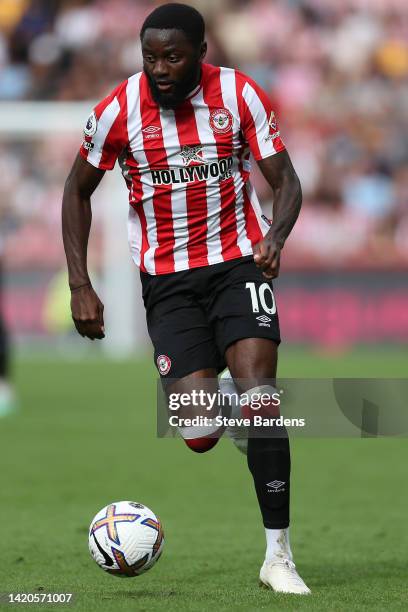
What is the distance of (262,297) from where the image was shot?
509cm

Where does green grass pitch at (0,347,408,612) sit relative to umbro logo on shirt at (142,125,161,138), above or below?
below

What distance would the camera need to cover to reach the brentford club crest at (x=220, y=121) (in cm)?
510

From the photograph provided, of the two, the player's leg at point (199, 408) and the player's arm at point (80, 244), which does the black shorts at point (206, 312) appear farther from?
the player's arm at point (80, 244)

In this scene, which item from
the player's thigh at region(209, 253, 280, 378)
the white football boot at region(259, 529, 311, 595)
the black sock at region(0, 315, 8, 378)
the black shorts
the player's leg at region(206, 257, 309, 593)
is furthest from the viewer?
the black sock at region(0, 315, 8, 378)

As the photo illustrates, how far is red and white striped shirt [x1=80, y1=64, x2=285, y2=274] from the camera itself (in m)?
5.10

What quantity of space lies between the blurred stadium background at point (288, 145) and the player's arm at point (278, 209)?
13.2 metres

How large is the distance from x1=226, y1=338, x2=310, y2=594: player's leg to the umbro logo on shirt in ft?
3.09

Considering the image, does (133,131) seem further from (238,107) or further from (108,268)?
(108,268)

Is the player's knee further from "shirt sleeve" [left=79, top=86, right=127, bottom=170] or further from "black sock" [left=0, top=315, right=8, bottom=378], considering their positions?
"black sock" [left=0, top=315, right=8, bottom=378]

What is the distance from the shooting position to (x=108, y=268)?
18875 mm

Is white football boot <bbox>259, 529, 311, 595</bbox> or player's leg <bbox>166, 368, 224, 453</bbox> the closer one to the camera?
white football boot <bbox>259, 529, 311, 595</bbox>

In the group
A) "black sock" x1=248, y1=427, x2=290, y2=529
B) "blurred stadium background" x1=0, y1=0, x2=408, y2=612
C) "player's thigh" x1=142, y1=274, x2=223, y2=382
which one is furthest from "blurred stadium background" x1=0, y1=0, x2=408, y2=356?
"black sock" x1=248, y1=427, x2=290, y2=529

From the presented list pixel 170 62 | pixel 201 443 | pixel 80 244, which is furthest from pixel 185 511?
pixel 170 62

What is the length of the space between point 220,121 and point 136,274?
13685 millimetres
